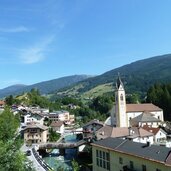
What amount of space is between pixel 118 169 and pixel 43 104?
116102 millimetres

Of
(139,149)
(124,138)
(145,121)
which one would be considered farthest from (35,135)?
(139,149)

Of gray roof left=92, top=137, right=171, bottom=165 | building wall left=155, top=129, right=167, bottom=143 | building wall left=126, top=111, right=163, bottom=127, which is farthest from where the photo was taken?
building wall left=126, top=111, right=163, bottom=127

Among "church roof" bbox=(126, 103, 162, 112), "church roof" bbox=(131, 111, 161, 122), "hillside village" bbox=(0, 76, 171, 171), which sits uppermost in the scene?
"church roof" bbox=(126, 103, 162, 112)

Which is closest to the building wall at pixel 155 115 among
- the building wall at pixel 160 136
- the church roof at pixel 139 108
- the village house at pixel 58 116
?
the church roof at pixel 139 108

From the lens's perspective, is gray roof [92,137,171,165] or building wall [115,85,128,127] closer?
Answer: gray roof [92,137,171,165]

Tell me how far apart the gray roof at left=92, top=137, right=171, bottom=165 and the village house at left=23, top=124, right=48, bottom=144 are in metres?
39.9

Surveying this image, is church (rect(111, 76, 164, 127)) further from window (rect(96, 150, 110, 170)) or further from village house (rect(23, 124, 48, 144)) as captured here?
window (rect(96, 150, 110, 170))

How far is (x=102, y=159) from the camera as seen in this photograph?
134ft

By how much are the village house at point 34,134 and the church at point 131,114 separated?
17.4 metres

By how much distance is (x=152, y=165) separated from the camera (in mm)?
31422

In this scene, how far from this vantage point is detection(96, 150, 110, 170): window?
39.4 metres

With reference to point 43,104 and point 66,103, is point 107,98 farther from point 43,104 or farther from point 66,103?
point 66,103

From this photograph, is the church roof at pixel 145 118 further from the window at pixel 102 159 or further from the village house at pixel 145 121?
the window at pixel 102 159

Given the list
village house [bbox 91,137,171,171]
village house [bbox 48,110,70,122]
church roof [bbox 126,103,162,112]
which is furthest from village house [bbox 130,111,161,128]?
village house [bbox 91,137,171,171]
